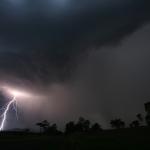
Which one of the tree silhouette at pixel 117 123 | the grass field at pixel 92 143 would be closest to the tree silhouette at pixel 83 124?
the tree silhouette at pixel 117 123

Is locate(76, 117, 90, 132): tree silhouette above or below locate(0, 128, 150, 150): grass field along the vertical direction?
above

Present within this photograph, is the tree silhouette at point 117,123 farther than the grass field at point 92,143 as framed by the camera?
Yes

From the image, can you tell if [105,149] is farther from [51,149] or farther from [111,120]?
[111,120]

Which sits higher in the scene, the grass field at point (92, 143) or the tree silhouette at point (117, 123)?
the tree silhouette at point (117, 123)

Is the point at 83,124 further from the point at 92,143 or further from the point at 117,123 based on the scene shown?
the point at 92,143

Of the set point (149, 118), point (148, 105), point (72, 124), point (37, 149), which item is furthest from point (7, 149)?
point (72, 124)

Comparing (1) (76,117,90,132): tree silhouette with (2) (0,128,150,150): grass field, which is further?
(1) (76,117,90,132): tree silhouette

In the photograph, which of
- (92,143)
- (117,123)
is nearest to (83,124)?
(117,123)

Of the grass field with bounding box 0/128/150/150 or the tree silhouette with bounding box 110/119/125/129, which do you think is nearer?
the grass field with bounding box 0/128/150/150

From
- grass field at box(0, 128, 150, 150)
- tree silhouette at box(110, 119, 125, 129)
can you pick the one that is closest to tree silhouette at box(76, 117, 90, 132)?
tree silhouette at box(110, 119, 125, 129)

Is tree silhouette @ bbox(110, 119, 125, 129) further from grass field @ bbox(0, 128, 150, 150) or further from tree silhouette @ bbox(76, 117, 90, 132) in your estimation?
grass field @ bbox(0, 128, 150, 150)

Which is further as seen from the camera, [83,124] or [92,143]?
[83,124]

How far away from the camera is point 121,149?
4184cm

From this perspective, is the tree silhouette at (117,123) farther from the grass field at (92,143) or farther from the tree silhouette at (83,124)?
the grass field at (92,143)
